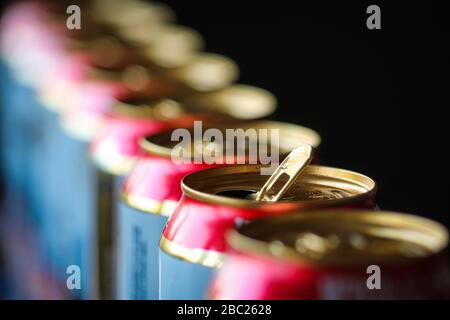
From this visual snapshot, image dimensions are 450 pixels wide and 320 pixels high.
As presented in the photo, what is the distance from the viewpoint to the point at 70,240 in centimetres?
226

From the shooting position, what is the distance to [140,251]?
1457 millimetres

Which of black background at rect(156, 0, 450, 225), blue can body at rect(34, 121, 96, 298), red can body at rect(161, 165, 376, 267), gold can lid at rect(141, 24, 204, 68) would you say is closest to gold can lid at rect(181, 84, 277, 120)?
blue can body at rect(34, 121, 96, 298)

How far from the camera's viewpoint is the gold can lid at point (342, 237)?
0.91 metres

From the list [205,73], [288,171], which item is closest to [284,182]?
[288,171]

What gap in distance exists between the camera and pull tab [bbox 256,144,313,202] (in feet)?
4.09

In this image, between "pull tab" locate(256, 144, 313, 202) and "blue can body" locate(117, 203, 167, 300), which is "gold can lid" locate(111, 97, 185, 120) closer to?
"blue can body" locate(117, 203, 167, 300)

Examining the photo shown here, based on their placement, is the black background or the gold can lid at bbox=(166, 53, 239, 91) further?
the black background

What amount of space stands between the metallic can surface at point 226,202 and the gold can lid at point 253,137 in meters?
0.18

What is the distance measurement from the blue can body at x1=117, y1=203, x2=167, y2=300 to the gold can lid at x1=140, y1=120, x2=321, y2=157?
0.10 m

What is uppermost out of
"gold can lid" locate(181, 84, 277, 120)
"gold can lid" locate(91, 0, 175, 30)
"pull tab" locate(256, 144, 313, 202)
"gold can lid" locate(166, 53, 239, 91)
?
"pull tab" locate(256, 144, 313, 202)

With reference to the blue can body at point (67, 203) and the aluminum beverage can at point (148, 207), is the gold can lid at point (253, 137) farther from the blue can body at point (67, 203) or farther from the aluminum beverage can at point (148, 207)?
the blue can body at point (67, 203)

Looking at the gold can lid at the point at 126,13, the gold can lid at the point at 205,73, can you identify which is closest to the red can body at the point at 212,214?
the gold can lid at the point at 205,73

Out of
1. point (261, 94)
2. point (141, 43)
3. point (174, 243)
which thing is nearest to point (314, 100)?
point (141, 43)

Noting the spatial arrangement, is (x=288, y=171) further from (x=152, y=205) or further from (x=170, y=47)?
(x=170, y=47)
